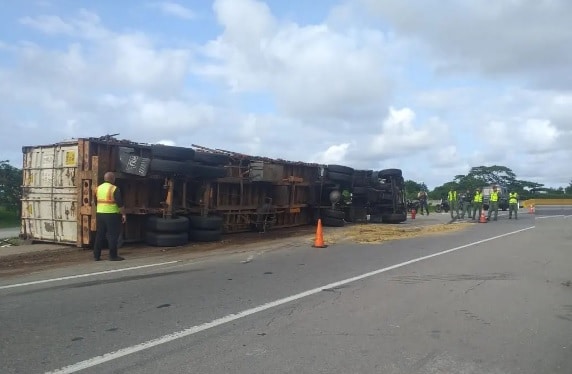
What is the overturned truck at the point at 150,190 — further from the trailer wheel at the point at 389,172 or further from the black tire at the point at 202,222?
the trailer wheel at the point at 389,172

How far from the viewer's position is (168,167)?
41.6 ft

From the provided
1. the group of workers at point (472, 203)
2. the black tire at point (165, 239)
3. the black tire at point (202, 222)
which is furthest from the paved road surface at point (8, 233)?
the group of workers at point (472, 203)

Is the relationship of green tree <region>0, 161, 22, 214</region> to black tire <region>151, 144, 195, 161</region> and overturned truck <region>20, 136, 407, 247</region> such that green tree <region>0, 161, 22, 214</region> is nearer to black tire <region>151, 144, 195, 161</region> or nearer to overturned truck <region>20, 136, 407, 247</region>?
overturned truck <region>20, 136, 407, 247</region>

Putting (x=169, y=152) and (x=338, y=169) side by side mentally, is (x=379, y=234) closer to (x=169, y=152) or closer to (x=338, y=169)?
(x=338, y=169)

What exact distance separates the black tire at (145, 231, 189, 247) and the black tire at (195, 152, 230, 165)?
2.25 metres

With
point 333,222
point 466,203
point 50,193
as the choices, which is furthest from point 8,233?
point 466,203

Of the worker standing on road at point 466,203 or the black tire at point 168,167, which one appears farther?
the worker standing on road at point 466,203

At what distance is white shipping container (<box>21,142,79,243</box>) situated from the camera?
40.5 feet

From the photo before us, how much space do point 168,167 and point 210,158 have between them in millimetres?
1860

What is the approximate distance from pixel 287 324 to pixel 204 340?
1.03 meters

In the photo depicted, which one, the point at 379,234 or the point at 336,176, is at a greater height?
the point at 336,176

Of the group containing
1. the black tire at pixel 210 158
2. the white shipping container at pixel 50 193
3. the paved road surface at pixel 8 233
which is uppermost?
the black tire at pixel 210 158

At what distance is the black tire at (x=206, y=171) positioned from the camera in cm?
1331

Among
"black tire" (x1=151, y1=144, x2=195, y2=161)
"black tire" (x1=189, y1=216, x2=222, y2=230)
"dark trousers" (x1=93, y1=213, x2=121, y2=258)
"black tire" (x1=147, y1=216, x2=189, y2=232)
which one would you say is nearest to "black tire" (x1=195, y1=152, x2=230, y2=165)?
"black tire" (x1=151, y1=144, x2=195, y2=161)
